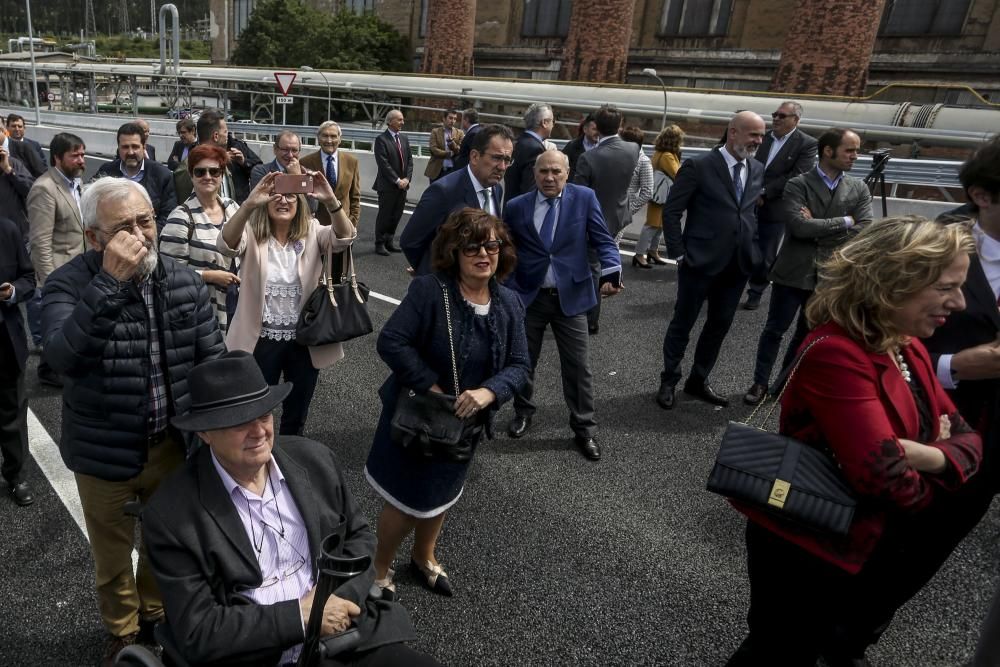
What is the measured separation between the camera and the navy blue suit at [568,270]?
14.3ft

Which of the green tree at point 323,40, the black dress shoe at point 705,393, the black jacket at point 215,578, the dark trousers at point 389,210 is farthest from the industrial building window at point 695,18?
the black jacket at point 215,578

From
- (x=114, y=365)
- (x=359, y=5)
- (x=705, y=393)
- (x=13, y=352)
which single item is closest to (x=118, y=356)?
(x=114, y=365)

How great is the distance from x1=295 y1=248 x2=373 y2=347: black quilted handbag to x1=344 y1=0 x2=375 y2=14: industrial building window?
4490 cm

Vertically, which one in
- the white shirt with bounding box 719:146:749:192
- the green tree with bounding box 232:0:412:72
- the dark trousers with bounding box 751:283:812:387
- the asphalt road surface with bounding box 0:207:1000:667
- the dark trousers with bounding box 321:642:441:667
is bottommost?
the asphalt road surface with bounding box 0:207:1000:667

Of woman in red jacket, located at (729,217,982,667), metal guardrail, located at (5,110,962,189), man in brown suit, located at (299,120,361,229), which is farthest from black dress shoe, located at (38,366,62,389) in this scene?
metal guardrail, located at (5,110,962,189)

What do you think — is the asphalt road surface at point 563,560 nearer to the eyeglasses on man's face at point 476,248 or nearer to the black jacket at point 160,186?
the eyeglasses on man's face at point 476,248

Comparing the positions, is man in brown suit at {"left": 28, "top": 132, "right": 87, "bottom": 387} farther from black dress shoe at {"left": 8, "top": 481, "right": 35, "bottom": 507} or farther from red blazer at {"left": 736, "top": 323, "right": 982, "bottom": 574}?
red blazer at {"left": 736, "top": 323, "right": 982, "bottom": 574}

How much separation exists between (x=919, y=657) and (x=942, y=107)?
16082mm

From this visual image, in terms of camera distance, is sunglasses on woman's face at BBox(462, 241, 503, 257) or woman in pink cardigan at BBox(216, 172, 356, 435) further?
woman in pink cardigan at BBox(216, 172, 356, 435)

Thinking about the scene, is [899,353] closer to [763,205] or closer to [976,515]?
[976,515]

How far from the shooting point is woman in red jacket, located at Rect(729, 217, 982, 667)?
6.50 feet

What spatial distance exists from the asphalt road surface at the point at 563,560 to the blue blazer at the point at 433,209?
4.50 ft

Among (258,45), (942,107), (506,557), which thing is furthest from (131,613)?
(258,45)

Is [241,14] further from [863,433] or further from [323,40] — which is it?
[863,433]
